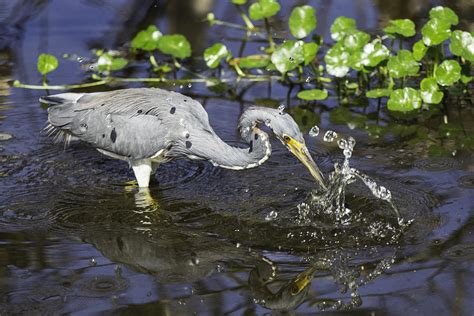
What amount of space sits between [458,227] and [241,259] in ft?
→ 4.66

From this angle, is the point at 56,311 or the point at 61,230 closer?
the point at 56,311

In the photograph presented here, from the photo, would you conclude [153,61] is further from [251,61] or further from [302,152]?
[302,152]

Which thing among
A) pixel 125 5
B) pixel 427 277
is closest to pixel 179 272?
pixel 427 277

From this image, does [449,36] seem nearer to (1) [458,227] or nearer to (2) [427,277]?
(1) [458,227]

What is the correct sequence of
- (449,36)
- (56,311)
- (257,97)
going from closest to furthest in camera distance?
(56,311)
(449,36)
(257,97)

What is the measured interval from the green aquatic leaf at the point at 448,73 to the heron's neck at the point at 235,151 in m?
2.06

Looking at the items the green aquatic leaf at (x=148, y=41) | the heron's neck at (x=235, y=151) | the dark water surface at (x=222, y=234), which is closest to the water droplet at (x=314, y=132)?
the dark water surface at (x=222, y=234)

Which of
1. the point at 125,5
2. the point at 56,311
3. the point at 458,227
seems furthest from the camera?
the point at 125,5

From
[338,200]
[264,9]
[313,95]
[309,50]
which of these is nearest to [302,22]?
[309,50]

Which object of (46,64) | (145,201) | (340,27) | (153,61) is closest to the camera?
(145,201)

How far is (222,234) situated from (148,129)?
114cm

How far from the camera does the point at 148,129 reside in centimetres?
671

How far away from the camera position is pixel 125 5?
1066 centimetres

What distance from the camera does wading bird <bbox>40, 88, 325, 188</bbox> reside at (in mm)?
6438
